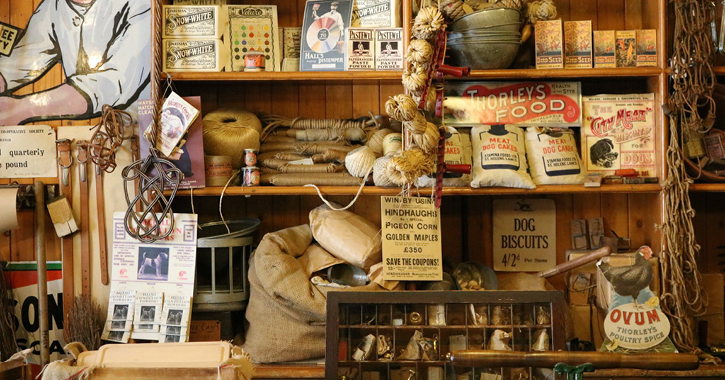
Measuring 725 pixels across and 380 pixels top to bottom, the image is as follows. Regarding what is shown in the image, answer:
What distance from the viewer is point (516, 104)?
2605 millimetres


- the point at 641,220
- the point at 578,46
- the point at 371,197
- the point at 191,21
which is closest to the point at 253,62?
the point at 191,21

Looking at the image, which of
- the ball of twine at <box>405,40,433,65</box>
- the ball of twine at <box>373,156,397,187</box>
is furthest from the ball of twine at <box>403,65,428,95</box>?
the ball of twine at <box>373,156,397,187</box>

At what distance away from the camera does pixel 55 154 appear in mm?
2580

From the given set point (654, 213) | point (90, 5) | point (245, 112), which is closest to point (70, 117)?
point (90, 5)

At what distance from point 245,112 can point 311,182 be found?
17.4 inches

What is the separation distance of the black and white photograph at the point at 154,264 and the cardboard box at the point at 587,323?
1599 mm

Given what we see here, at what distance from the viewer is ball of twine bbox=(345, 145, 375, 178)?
2.43 metres

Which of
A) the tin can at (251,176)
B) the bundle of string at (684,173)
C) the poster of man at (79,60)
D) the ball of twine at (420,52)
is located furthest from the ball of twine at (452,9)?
the poster of man at (79,60)

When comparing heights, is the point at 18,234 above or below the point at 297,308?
above

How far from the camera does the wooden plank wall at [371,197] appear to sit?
109 inches

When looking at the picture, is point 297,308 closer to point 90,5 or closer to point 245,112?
point 245,112

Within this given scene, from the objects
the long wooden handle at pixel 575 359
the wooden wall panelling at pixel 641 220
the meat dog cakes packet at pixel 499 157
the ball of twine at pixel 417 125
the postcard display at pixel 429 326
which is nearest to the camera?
the long wooden handle at pixel 575 359

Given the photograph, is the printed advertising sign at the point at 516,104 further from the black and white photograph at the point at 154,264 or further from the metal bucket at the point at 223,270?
the black and white photograph at the point at 154,264

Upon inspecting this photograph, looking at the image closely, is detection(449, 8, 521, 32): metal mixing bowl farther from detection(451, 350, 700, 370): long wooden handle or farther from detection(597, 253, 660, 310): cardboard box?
Result: detection(451, 350, 700, 370): long wooden handle
